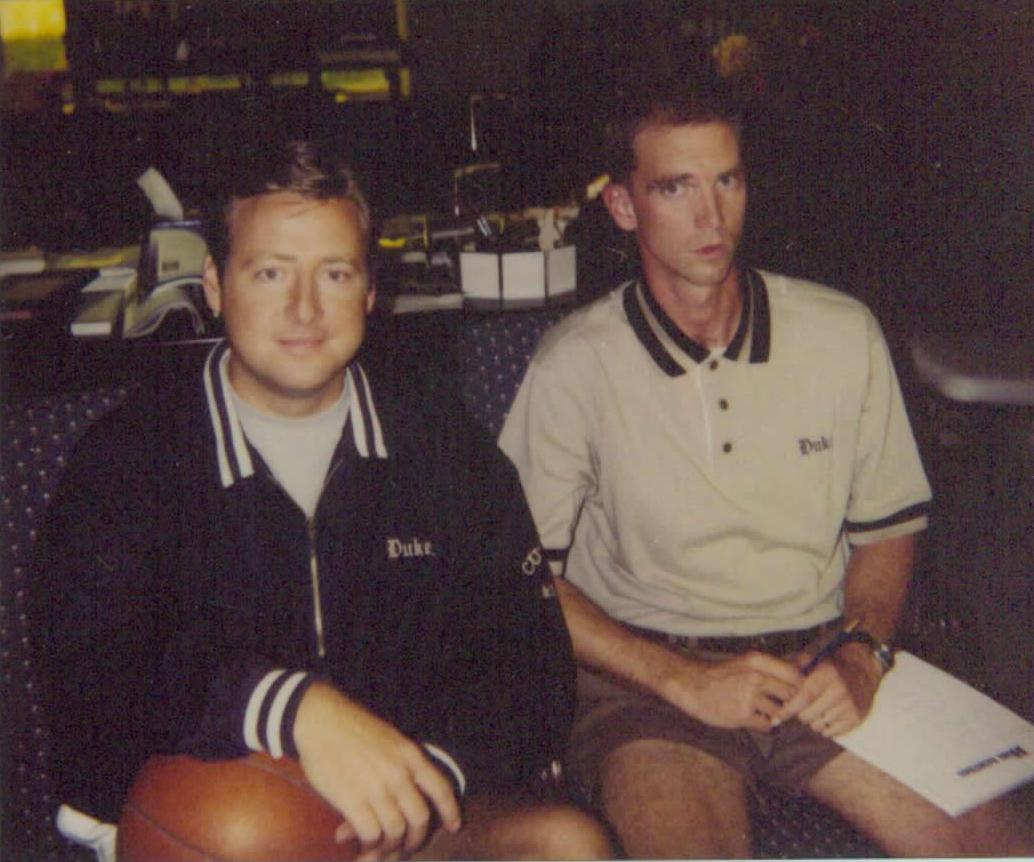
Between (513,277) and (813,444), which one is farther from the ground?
(513,277)

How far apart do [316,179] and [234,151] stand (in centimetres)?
10

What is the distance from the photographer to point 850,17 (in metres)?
1.23

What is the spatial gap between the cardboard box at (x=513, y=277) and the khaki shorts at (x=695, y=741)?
530mm

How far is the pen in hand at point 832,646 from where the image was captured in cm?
121

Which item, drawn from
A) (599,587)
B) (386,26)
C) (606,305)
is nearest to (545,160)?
(386,26)

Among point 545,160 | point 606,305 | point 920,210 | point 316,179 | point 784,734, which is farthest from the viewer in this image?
point 545,160

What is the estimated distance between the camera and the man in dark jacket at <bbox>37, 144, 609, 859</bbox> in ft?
3.20

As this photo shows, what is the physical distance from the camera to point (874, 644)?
1233mm

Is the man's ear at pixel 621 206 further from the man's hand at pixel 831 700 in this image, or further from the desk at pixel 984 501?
the man's hand at pixel 831 700

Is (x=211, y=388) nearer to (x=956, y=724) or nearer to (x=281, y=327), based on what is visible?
(x=281, y=327)

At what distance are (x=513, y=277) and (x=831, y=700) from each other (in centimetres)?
69

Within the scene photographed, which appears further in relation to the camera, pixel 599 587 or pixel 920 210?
pixel 920 210

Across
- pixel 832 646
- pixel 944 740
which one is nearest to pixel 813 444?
pixel 832 646

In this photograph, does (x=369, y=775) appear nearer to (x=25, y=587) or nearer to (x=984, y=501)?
(x=25, y=587)
